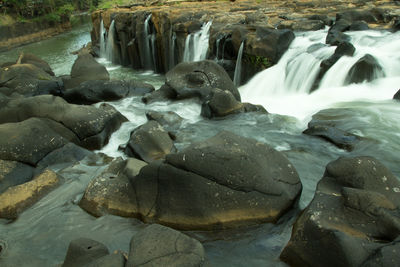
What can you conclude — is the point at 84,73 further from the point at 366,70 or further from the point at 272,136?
the point at 366,70

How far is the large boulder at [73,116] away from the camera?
7773 millimetres

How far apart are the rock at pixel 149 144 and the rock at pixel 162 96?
3.77m

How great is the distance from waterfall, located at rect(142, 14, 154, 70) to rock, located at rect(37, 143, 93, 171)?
11483 mm

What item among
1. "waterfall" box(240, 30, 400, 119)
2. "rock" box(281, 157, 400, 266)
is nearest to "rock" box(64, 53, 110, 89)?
"waterfall" box(240, 30, 400, 119)

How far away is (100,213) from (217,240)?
1.83 meters

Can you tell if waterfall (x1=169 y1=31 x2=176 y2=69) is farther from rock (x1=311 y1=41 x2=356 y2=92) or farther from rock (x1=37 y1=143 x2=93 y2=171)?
rock (x1=37 y1=143 x2=93 y2=171)

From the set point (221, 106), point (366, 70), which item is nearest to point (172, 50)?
point (221, 106)

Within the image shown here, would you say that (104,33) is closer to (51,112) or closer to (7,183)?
(51,112)

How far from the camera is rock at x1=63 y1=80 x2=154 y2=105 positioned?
1120 cm

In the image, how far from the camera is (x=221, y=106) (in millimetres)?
9133

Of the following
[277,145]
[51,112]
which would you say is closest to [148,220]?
[277,145]

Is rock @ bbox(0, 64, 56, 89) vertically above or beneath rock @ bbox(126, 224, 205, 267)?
beneath

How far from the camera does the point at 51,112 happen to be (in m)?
8.00

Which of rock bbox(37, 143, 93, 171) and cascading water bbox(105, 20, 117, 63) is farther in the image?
cascading water bbox(105, 20, 117, 63)
